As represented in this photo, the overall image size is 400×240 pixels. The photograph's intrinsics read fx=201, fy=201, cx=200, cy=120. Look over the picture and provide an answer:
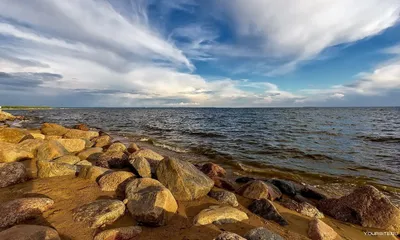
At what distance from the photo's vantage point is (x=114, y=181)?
5.52 metres

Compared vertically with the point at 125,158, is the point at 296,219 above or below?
below

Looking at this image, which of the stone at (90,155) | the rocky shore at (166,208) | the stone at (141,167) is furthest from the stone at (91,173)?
the stone at (90,155)

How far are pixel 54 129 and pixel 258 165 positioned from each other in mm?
14488

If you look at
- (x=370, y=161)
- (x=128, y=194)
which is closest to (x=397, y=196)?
(x=370, y=161)

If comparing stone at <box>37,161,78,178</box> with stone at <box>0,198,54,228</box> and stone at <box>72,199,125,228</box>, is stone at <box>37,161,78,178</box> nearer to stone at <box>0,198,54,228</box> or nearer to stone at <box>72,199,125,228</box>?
stone at <box>0,198,54,228</box>

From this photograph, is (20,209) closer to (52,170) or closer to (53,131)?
(52,170)

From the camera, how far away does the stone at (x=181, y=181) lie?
5.36 m

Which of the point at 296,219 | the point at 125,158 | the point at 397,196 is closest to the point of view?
the point at 296,219

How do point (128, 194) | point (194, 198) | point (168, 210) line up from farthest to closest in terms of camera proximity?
point (194, 198)
point (128, 194)
point (168, 210)

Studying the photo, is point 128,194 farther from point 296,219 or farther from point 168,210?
point 296,219

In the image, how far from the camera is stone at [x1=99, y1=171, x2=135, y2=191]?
5.39 meters

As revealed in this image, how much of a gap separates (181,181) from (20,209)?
332 cm

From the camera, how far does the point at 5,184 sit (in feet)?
17.5

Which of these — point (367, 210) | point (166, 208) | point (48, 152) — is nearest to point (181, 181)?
point (166, 208)
